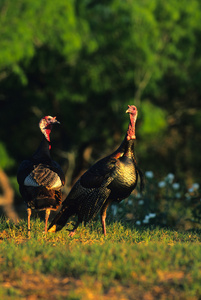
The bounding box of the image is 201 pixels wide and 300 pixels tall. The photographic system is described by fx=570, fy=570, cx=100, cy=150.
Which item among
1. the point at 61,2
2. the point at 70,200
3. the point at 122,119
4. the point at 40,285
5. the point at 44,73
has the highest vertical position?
the point at 61,2

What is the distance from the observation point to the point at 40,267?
6.39m

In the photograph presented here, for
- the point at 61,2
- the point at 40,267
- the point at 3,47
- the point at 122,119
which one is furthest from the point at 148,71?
the point at 40,267

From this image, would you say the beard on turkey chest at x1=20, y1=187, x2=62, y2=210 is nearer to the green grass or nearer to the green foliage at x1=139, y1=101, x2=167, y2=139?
the green grass

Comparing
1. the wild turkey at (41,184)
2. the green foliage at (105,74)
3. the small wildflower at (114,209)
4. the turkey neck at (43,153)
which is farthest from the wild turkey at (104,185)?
the green foliage at (105,74)

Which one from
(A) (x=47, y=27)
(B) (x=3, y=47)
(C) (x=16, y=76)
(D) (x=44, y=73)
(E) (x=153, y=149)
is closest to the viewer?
(B) (x=3, y=47)

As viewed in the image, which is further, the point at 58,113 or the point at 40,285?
the point at 58,113

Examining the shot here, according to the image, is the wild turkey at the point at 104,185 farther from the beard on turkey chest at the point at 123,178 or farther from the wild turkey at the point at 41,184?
the wild turkey at the point at 41,184

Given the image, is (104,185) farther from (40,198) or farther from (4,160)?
(4,160)

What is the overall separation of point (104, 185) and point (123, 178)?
301 mm

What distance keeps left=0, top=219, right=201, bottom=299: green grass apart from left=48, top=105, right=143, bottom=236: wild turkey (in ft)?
3.36

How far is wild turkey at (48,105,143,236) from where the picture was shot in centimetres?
847

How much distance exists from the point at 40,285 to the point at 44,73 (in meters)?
18.8

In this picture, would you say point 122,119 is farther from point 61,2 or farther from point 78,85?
point 61,2

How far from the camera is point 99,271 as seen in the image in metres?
6.09
